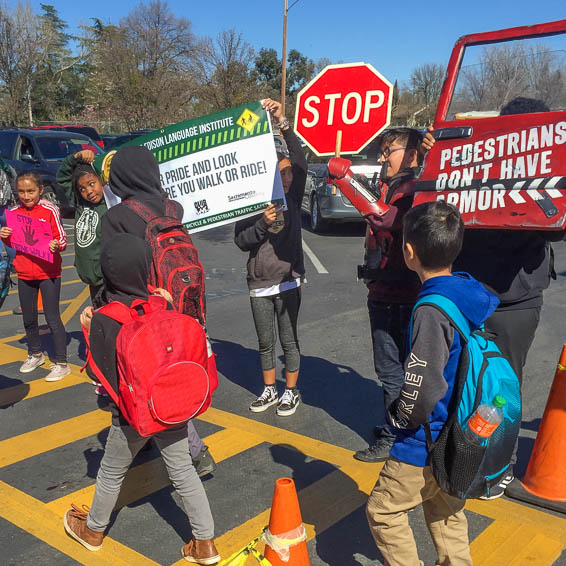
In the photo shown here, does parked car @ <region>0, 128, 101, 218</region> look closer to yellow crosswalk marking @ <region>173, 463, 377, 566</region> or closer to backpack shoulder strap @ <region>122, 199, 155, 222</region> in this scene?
backpack shoulder strap @ <region>122, 199, 155, 222</region>

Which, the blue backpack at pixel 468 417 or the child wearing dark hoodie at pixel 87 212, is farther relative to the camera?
the child wearing dark hoodie at pixel 87 212

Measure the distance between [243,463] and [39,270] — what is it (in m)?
2.56

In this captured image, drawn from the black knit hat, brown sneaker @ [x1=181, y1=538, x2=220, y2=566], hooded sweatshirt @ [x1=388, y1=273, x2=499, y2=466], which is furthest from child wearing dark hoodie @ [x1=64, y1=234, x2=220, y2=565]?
the black knit hat

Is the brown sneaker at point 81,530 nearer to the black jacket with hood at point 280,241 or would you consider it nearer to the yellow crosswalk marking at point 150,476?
the yellow crosswalk marking at point 150,476

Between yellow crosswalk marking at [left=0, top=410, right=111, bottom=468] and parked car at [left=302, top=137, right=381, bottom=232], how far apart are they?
8.15 m

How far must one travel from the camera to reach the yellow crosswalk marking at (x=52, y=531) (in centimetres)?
322

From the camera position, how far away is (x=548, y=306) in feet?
26.5

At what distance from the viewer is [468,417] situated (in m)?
2.29

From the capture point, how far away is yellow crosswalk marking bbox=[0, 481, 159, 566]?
10.6ft

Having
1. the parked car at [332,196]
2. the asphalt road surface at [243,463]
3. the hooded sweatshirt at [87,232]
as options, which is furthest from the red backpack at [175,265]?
the parked car at [332,196]

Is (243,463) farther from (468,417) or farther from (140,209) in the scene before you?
(468,417)

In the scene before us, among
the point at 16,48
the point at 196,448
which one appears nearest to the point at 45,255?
the point at 196,448

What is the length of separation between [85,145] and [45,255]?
41.3 feet

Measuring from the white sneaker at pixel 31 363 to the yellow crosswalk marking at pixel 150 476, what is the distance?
220 centimetres
